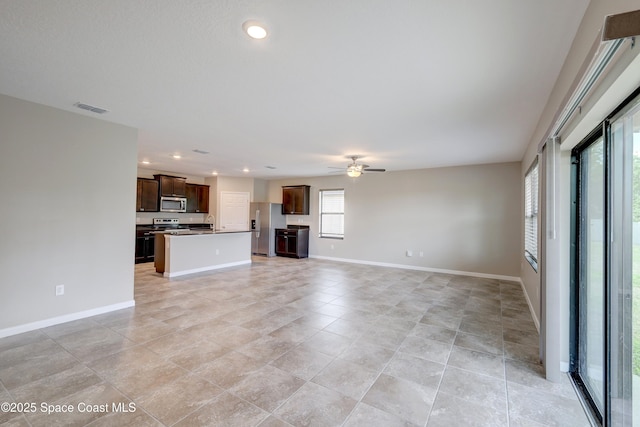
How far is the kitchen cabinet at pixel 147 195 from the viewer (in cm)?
725

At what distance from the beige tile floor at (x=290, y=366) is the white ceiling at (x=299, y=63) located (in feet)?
8.50

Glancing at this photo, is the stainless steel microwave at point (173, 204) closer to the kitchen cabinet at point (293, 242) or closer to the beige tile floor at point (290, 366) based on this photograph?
the kitchen cabinet at point (293, 242)

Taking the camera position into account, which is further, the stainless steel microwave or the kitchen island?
the stainless steel microwave

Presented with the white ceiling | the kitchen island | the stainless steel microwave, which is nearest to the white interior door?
the stainless steel microwave

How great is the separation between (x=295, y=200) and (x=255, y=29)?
7.09 meters

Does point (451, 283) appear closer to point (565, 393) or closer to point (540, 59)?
point (565, 393)

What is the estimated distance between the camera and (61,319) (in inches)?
131

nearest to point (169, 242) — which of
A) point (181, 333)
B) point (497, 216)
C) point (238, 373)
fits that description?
point (181, 333)

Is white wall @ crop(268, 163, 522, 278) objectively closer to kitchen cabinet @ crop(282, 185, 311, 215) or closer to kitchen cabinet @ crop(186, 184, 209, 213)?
kitchen cabinet @ crop(282, 185, 311, 215)

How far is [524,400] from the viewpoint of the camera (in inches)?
80.7

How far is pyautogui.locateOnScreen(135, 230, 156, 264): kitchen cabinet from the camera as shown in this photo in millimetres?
7168

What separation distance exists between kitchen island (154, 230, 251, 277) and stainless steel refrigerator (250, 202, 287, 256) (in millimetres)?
1478

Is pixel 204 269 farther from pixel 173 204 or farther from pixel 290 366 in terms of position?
pixel 290 366

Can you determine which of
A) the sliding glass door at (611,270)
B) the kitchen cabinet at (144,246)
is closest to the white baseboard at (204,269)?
the kitchen cabinet at (144,246)
